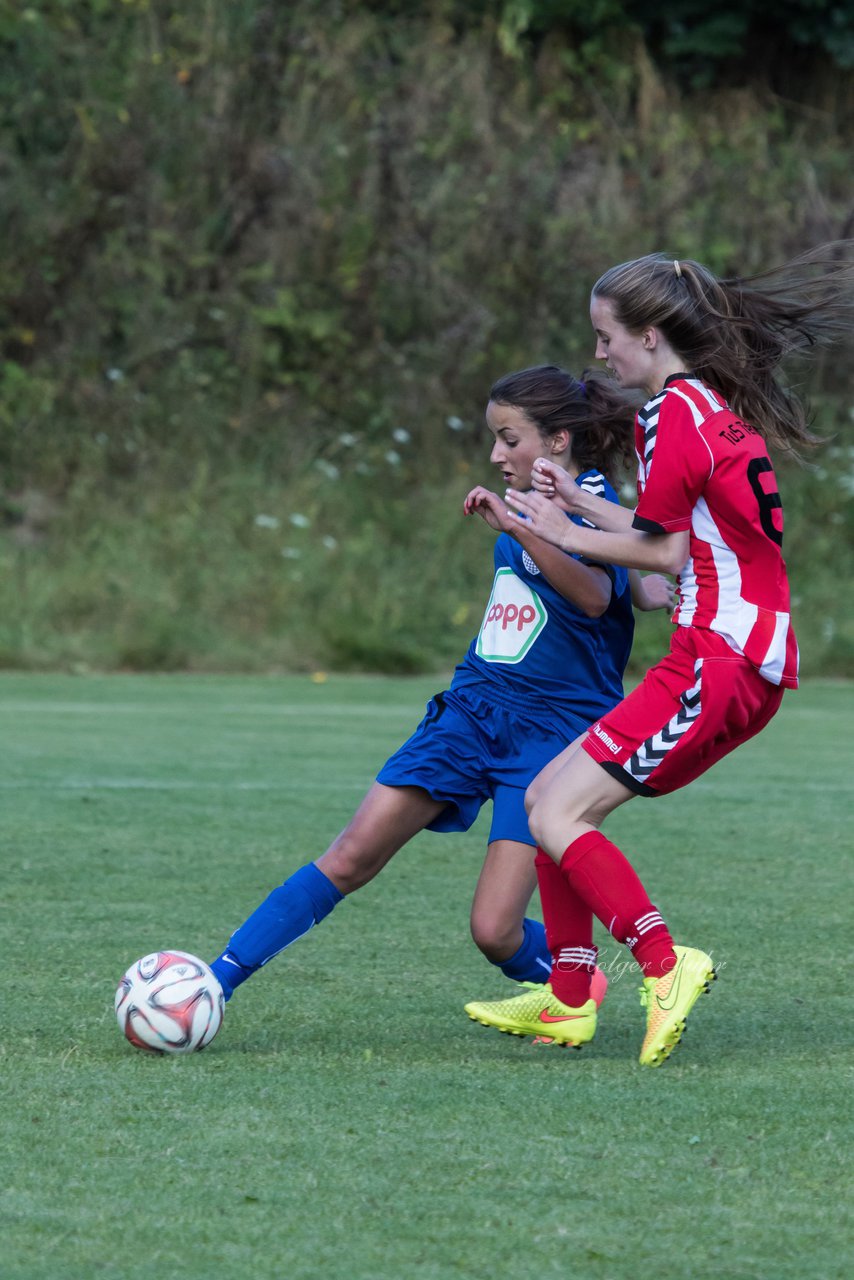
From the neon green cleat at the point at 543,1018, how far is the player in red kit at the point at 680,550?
0.90 ft

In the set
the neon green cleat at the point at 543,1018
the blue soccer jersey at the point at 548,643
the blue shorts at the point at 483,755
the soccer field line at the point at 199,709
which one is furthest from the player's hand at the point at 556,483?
the soccer field line at the point at 199,709

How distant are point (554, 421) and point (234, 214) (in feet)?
47.8

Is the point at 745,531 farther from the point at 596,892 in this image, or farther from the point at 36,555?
the point at 36,555

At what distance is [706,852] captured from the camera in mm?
6656

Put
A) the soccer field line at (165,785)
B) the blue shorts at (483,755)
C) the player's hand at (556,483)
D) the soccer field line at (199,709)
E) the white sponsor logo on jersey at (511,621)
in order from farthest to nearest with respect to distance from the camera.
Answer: the soccer field line at (199,709) < the soccer field line at (165,785) < the white sponsor logo on jersey at (511,621) < the blue shorts at (483,755) < the player's hand at (556,483)

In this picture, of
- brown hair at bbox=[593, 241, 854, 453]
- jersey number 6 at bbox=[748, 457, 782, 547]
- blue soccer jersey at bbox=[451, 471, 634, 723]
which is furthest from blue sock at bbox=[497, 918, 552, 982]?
brown hair at bbox=[593, 241, 854, 453]

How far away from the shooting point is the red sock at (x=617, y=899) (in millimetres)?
3658

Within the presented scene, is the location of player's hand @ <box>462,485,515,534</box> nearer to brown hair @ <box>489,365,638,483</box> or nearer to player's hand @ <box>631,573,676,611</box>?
brown hair @ <box>489,365,638,483</box>

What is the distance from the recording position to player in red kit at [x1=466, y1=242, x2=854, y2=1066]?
357cm

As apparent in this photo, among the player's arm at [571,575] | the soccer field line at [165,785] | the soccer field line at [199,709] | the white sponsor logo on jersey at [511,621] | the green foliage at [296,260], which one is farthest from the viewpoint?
the green foliage at [296,260]

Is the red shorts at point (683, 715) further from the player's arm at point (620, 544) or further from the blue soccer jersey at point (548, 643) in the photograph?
the blue soccer jersey at point (548, 643)

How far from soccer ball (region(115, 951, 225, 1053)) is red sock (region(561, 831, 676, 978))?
78 centimetres

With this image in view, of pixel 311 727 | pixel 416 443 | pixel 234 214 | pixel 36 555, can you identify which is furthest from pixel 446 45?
pixel 311 727

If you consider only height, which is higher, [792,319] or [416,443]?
[792,319]
